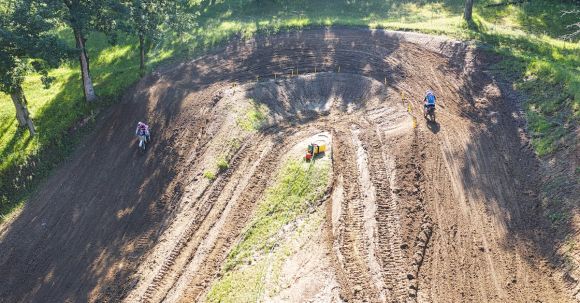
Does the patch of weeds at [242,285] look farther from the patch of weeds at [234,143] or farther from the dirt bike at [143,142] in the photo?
the dirt bike at [143,142]

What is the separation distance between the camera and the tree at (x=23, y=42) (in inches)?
1107

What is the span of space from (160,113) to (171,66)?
24.7ft

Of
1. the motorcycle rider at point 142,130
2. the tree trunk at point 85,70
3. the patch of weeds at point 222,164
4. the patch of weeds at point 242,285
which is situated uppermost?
the tree trunk at point 85,70

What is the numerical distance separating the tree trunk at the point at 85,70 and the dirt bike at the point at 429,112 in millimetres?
24991

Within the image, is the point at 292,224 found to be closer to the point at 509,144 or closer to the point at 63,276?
the point at 63,276

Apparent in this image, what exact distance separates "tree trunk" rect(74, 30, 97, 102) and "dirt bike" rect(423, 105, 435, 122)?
25.0 metres

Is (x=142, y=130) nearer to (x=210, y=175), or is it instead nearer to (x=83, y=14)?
(x=210, y=175)

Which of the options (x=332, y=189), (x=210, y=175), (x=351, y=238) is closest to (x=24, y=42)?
(x=210, y=175)

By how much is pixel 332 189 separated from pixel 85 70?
74.3ft

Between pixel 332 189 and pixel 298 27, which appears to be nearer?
pixel 332 189

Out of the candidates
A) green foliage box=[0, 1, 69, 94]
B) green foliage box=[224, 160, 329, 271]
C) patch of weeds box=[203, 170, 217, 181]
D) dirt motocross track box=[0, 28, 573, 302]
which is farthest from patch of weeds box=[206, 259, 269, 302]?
green foliage box=[0, 1, 69, 94]

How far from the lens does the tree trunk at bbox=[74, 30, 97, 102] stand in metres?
33.1

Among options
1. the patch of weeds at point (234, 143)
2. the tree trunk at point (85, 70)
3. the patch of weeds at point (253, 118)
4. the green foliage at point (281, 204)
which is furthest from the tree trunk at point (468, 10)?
the tree trunk at point (85, 70)

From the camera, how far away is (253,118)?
3069cm
